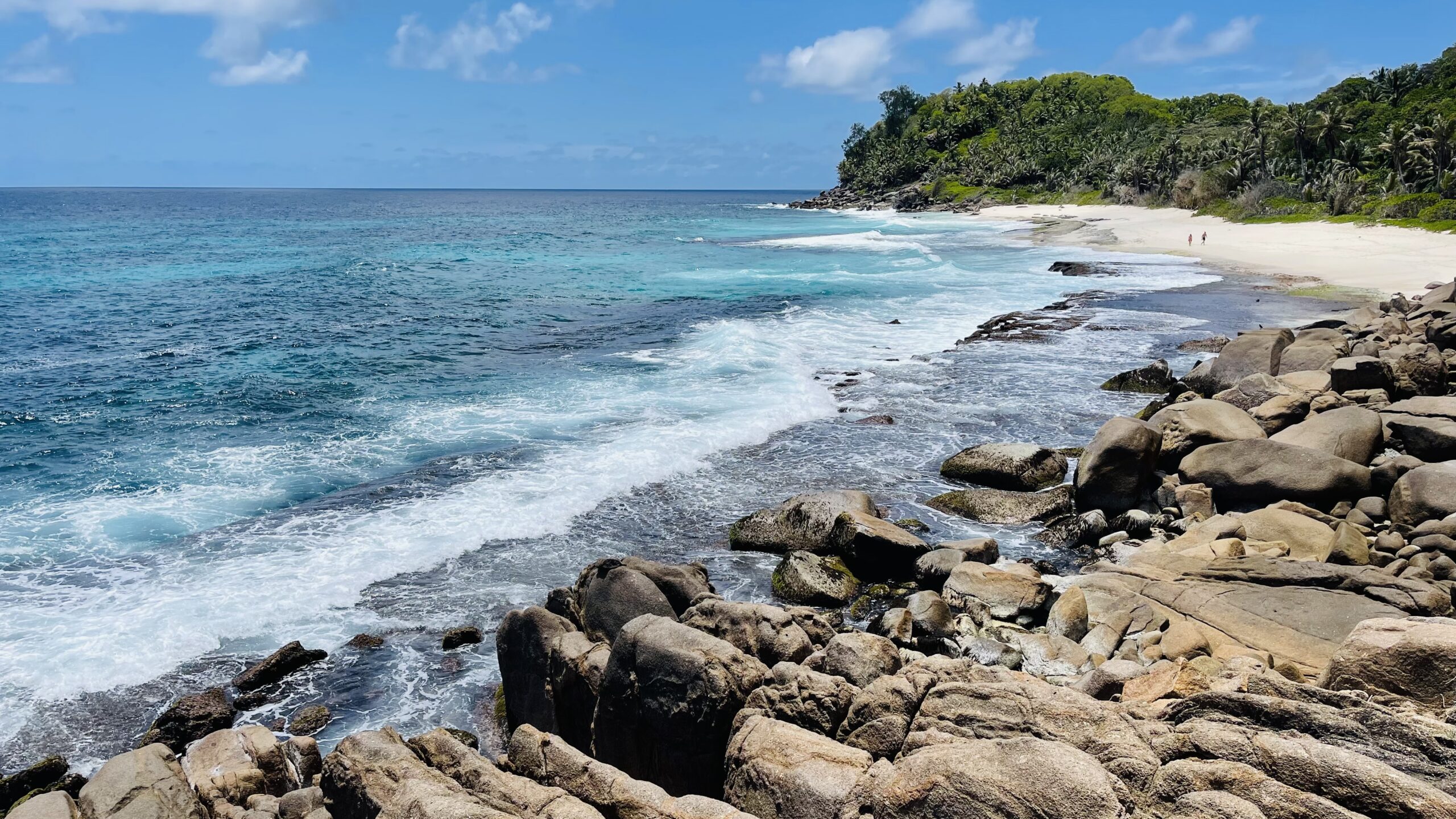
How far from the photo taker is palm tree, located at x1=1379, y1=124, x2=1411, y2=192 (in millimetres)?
63188

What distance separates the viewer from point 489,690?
11.4 m

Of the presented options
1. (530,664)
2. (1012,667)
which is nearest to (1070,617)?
(1012,667)

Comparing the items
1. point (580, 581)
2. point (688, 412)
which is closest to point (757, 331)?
point (688, 412)

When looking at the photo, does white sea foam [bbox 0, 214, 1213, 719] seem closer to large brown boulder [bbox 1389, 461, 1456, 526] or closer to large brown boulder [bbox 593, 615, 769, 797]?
large brown boulder [bbox 593, 615, 769, 797]

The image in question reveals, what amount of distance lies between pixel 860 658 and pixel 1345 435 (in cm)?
1117

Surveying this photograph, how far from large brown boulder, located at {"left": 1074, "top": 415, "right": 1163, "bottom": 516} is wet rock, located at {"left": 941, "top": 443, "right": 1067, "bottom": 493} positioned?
6.09ft

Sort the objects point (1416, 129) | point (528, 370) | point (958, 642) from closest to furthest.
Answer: point (958, 642) → point (528, 370) → point (1416, 129)

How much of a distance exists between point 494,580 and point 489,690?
329 cm

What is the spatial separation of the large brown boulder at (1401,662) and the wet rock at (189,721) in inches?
460

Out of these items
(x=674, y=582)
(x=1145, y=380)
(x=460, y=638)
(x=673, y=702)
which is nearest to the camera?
(x=673, y=702)

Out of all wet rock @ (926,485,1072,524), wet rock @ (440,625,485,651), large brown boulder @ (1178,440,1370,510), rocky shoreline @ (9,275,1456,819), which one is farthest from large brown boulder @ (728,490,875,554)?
large brown boulder @ (1178,440,1370,510)

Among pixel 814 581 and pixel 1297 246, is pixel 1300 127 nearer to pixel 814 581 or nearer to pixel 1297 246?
pixel 1297 246

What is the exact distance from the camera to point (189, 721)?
10.8 m

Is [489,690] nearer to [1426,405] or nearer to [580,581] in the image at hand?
[580,581]
